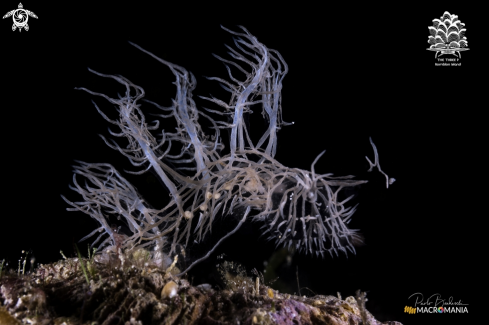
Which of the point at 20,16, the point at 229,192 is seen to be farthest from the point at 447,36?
the point at 20,16

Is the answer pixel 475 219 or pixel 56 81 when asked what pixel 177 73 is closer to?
pixel 56 81

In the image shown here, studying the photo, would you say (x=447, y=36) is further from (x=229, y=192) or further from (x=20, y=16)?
(x=20, y=16)

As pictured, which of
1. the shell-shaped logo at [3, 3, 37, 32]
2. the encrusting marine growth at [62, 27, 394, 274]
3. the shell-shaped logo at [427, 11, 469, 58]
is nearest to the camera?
the encrusting marine growth at [62, 27, 394, 274]

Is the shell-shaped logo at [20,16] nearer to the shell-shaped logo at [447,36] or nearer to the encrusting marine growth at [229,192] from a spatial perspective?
the encrusting marine growth at [229,192]

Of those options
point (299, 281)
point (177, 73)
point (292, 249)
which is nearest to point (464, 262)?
point (299, 281)

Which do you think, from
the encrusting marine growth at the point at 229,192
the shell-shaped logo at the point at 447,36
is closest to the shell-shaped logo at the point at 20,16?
the encrusting marine growth at the point at 229,192

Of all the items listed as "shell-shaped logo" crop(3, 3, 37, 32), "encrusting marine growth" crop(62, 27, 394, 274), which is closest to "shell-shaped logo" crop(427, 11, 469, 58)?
"encrusting marine growth" crop(62, 27, 394, 274)

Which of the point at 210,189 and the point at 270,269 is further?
the point at 270,269

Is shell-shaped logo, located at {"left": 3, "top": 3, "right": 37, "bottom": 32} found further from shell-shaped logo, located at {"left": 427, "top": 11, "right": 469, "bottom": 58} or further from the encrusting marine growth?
shell-shaped logo, located at {"left": 427, "top": 11, "right": 469, "bottom": 58}
